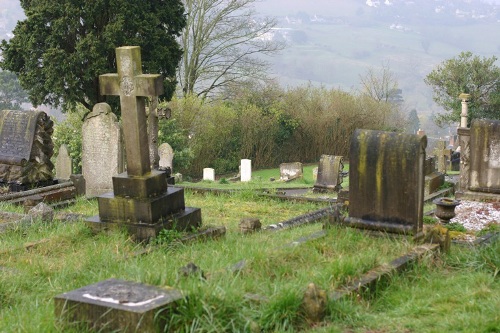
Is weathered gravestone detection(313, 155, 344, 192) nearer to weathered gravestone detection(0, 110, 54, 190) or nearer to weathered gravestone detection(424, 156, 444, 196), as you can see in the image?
weathered gravestone detection(424, 156, 444, 196)

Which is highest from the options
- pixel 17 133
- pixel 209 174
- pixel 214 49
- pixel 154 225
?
pixel 214 49

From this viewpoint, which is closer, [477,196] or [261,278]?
[261,278]

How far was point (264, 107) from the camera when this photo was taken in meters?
36.6

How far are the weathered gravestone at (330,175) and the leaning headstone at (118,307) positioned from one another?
13.8 m

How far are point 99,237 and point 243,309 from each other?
12.3 ft

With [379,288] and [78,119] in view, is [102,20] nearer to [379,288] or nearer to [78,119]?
[78,119]

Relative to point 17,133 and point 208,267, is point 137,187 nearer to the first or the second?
point 208,267

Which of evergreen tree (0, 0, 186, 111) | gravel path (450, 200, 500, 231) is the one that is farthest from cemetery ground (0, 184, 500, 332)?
evergreen tree (0, 0, 186, 111)

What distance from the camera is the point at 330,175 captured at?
60.3 feet

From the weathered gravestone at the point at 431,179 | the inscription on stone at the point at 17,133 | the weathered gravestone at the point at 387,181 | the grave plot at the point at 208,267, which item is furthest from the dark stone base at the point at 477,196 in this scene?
the inscription on stone at the point at 17,133

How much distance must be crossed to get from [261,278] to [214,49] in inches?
1271

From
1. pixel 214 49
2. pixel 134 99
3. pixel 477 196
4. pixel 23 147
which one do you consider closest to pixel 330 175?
pixel 477 196

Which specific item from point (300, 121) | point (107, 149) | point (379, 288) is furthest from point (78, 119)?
point (379, 288)

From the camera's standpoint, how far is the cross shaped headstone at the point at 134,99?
27.4 ft
